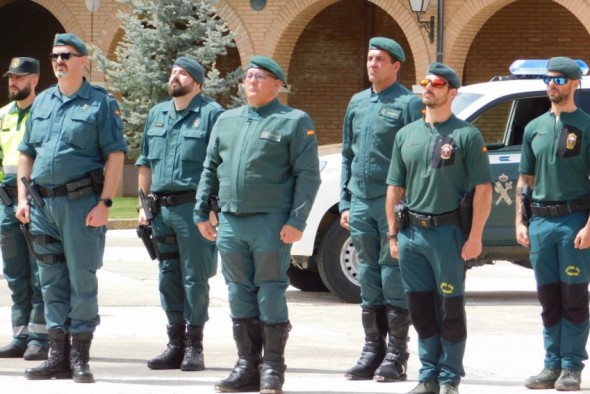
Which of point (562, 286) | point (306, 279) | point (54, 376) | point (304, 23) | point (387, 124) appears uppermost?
point (304, 23)

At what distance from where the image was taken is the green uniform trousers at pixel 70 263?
812 centimetres

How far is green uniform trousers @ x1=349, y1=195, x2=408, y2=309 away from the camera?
838 cm

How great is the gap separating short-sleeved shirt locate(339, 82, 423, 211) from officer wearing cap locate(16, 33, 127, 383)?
4.78ft

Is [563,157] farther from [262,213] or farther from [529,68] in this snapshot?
[529,68]

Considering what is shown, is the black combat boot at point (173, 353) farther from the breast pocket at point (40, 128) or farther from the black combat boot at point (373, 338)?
the breast pocket at point (40, 128)

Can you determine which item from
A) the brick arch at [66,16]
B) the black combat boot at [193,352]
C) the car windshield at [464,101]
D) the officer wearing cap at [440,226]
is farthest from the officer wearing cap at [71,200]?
the brick arch at [66,16]

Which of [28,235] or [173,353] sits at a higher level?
[28,235]

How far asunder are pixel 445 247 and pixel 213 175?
4.94 feet

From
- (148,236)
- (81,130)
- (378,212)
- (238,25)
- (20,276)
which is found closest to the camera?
(81,130)

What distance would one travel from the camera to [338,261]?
12.6 metres

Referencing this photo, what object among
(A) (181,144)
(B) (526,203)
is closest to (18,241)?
(A) (181,144)

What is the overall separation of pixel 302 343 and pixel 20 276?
214 cm

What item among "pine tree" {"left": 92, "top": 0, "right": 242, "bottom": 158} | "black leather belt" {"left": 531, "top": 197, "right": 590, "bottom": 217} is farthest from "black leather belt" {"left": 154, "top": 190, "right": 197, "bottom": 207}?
"pine tree" {"left": 92, "top": 0, "right": 242, "bottom": 158}

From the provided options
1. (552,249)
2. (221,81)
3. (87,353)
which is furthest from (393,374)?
→ (221,81)
